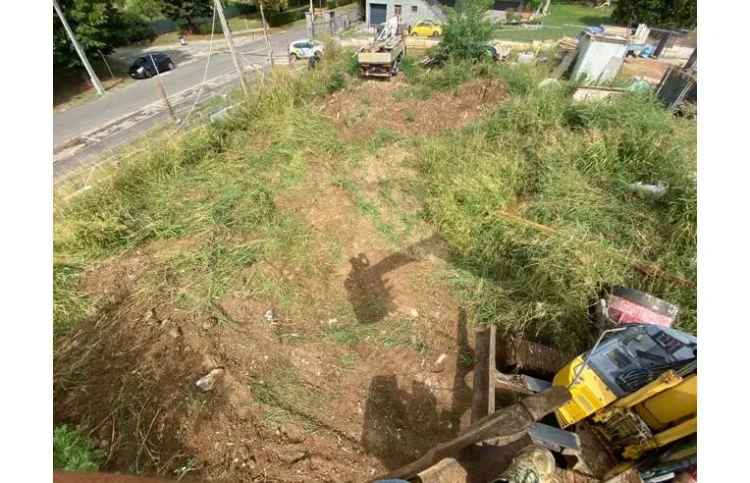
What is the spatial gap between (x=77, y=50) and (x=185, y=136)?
1133 cm

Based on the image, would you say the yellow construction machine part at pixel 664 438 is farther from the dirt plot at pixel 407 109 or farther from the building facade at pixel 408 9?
the building facade at pixel 408 9

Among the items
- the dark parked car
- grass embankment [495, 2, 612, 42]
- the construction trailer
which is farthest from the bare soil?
grass embankment [495, 2, 612, 42]

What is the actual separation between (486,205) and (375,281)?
186 cm

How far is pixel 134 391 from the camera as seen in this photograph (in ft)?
8.82

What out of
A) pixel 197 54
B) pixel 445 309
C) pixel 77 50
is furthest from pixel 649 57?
pixel 77 50

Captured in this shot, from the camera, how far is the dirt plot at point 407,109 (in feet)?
20.1

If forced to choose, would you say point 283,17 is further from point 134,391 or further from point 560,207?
point 134,391

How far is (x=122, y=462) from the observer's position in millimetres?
2342

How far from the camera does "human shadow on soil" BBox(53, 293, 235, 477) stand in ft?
7.88

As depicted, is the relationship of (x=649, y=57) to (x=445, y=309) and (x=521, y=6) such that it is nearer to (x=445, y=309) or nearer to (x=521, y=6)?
(x=521, y=6)

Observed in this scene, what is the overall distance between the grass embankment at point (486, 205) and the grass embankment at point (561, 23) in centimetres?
1260

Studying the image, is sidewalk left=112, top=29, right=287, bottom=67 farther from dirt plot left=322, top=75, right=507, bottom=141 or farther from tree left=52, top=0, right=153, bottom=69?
dirt plot left=322, top=75, right=507, bottom=141

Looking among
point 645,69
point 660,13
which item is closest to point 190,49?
point 645,69

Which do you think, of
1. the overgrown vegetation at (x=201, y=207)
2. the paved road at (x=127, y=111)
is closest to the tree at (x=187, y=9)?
the paved road at (x=127, y=111)
